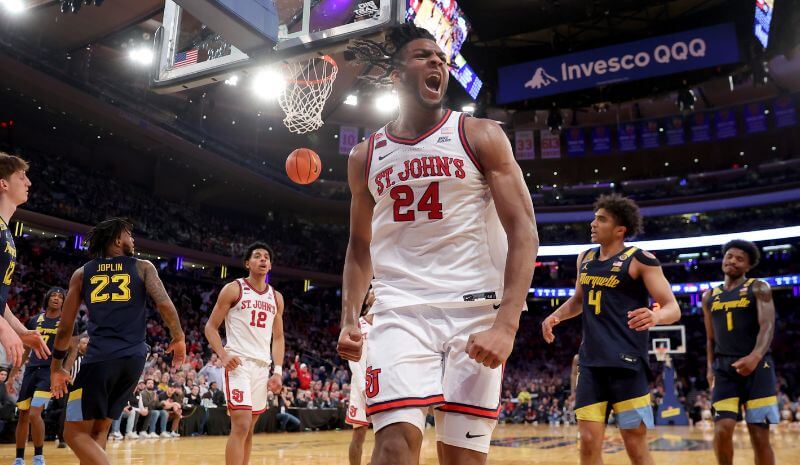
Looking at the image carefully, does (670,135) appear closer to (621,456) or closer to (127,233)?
(621,456)

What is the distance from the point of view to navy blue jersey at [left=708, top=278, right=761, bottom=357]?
5.62 meters

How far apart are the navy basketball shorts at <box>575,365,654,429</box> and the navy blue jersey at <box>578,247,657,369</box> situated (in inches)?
2.8

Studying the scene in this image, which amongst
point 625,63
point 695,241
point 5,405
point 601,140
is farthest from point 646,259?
point 695,241

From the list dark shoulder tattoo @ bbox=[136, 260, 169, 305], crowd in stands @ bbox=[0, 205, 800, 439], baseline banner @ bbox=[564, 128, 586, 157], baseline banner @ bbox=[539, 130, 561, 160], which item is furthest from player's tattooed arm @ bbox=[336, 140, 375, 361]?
baseline banner @ bbox=[564, 128, 586, 157]

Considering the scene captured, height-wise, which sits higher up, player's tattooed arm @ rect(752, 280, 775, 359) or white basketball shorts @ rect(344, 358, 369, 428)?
player's tattooed arm @ rect(752, 280, 775, 359)

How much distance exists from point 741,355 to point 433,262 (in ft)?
13.3

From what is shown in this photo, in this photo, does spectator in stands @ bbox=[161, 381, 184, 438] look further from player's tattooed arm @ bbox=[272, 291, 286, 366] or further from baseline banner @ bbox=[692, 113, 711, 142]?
baseline banner @ bbox=[692, 113, 711, 142]

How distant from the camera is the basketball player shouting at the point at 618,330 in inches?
170

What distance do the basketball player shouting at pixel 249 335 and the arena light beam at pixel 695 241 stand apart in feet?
73.9

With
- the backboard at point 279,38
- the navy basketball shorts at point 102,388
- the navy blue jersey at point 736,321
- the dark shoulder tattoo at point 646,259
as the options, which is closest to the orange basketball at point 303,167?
the backboard at point 279,38

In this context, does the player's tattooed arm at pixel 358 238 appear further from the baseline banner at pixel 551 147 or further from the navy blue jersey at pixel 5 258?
the baseline banner at pixel 551 147

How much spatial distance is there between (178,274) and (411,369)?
24.9 m

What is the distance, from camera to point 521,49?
1766 centimetres

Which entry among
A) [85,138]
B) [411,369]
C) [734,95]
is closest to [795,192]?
[734,95]
